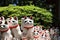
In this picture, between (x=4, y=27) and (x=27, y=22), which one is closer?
(x=4, y=27)

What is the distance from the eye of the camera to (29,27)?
5422 millimetres

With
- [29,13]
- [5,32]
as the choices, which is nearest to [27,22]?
[5,32]

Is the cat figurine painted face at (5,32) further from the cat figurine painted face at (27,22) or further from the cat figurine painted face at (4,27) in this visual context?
the cat figurine painted face at (27,22)

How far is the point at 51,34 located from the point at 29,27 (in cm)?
143

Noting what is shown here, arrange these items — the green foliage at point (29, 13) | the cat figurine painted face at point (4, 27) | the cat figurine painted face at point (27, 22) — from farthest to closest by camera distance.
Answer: the green foliage at point (29, 13) < the cat figurine painted face at point (27, 22) < the cat figurine painted face at point (4, 27)

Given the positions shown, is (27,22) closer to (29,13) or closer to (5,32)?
(5,32)

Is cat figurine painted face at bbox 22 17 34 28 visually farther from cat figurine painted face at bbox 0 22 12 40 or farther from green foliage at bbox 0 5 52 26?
green foliage at bbox 0 5 52 26

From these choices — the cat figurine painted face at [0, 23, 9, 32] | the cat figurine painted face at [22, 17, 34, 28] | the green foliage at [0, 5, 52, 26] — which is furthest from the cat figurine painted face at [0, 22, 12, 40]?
the green foliage at [0, 5, 52, 26]

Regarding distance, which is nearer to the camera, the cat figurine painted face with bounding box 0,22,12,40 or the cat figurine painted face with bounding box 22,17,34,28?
the cat figurine painted face with bounding box 0,22,12,40

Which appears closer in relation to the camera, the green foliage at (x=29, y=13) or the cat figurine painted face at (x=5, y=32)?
the cat figurine painted face at (x=5, y=32)

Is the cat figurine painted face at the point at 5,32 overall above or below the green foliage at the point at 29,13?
above

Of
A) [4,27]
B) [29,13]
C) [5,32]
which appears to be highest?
[4,27]

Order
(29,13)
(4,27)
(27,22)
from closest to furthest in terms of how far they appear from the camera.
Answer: (4,27), (27,22), (29,13)

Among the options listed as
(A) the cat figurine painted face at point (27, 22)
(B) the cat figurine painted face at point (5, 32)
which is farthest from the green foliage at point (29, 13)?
(B) the cat figurine painted face at point (5, 32)
